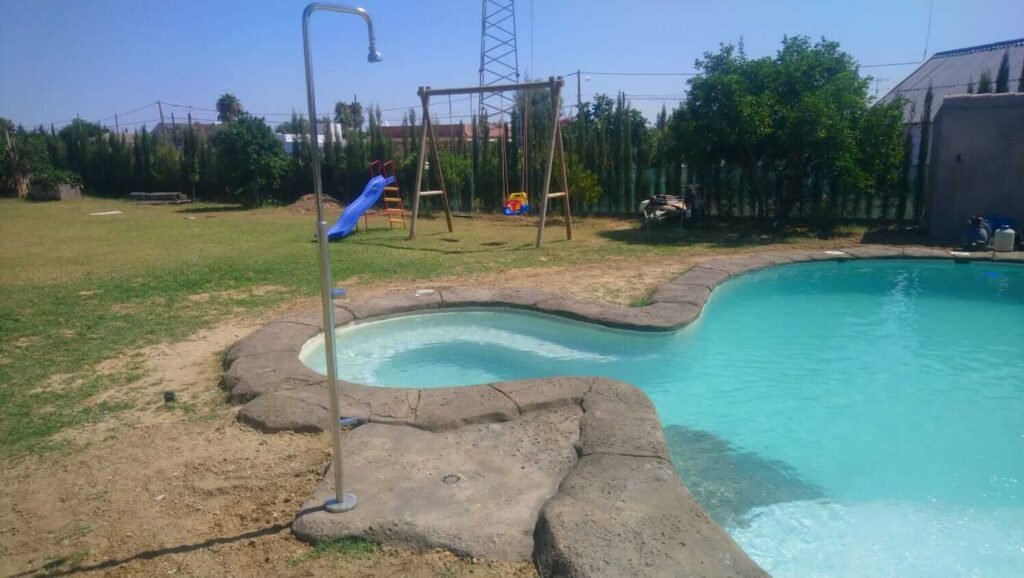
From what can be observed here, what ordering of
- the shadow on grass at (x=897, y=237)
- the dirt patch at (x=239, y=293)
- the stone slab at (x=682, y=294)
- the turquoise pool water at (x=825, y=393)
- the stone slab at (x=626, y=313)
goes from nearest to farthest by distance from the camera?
1. the turquoise pool water at (x=825, y=393)
2. the stone slab at (x=626, y=313)
3. the stone slab at (x=682, y=294)
4. the dirt patch at (x=239, y=293)
5. the shadow on grass at (x=897, y=237)

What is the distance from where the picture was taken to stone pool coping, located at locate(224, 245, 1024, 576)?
242 centimetres

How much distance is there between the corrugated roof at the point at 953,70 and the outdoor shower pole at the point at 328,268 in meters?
16.3

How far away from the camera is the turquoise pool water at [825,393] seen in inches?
127

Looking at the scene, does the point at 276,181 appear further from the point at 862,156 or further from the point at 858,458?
the point at 858,458

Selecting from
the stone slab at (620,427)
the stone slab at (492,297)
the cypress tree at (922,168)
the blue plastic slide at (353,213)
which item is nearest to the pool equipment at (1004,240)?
the cypress tree at (922,168)

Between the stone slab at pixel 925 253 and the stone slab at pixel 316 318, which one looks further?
the stone slab at pixel 925 253

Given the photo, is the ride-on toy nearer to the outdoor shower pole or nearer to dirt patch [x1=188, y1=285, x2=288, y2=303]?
dirt patch [x1=188, y1=285, x2=288, y2=303]

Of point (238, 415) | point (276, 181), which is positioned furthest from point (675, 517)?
point (276, 181)

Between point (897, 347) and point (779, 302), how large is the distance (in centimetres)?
164

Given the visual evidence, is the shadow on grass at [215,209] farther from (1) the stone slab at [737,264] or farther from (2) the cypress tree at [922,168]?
(2) the cypress tree at [922,168]

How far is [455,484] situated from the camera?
9.82ft

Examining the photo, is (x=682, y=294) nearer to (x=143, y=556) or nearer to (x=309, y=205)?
(x=143, y=556)

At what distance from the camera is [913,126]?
12180 mm

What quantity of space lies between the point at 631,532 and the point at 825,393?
3096 mm
